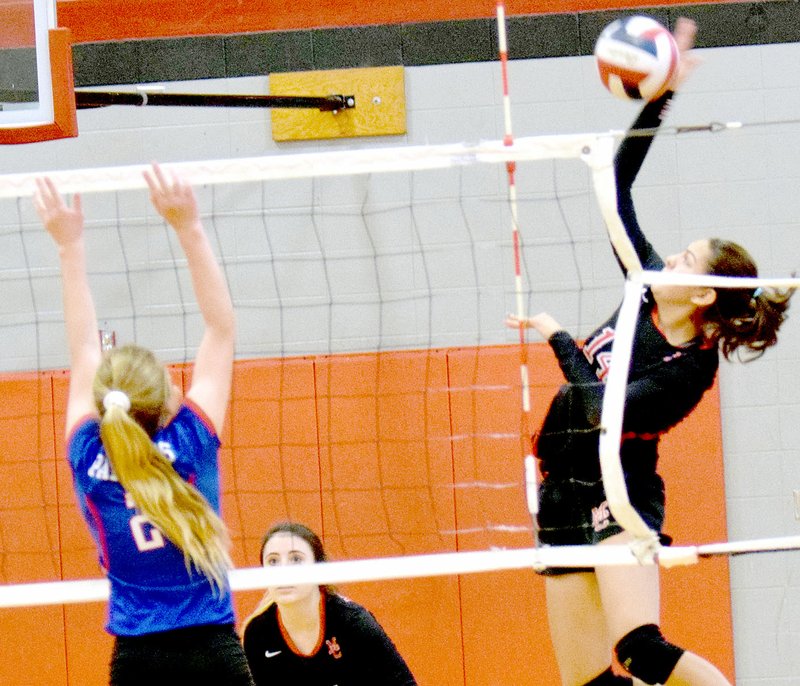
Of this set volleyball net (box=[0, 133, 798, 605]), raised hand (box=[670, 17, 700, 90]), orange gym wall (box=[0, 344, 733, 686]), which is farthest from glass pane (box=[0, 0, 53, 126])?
raised hand (box=[670, 17, 700, 90])

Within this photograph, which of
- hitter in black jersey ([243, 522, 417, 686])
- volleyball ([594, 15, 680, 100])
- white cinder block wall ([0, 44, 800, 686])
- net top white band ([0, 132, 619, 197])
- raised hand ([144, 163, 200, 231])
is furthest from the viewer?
white cinder block wall ([0, 44, 800, 686])

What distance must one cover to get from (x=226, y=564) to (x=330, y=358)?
8.62 feet

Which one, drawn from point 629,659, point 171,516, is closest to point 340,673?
point 629,659

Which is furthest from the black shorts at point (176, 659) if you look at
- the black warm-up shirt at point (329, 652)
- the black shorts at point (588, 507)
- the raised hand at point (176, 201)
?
the black warm-up shirt at point (329, 652)

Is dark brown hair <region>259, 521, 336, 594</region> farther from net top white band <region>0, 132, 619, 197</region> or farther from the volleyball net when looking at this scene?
net top white band <region>0, 132, 619, 197</region>

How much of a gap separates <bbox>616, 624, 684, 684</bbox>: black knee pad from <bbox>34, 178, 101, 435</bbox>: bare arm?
1.71 m

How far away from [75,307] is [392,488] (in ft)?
8.70

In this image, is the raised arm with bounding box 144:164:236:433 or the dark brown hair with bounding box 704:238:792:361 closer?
the raised arm with bounding box 144:164:236:433

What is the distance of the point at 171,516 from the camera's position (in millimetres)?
2586

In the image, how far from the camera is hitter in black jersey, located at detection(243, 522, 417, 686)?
4.03 metres

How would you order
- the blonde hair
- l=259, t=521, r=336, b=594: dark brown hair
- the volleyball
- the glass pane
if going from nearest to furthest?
the blonde hair → the volleyball → l=259, t=521, r=336, b=594: dark brown hair → the glass pane

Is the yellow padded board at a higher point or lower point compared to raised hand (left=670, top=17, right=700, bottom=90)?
higher

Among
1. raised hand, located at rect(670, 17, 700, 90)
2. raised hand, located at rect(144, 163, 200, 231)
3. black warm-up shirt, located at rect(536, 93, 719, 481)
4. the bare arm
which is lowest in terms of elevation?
black warm-up shirt, located at rect(536, 93, 719, 481)

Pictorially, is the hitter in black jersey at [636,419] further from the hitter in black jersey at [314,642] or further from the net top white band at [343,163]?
the hitter in black jersey at [314,642]
